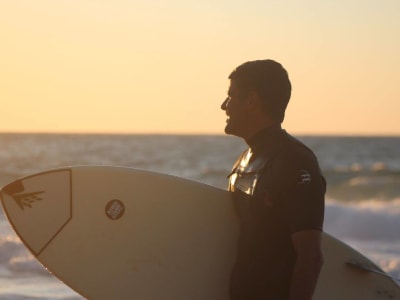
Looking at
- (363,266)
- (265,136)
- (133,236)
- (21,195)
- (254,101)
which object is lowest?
(363,266)

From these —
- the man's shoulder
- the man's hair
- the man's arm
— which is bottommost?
the man's arm

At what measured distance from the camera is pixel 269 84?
3.16 meters

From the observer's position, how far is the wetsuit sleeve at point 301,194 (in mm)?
2988

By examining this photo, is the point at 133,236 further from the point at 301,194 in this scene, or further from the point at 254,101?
the point at 301,194

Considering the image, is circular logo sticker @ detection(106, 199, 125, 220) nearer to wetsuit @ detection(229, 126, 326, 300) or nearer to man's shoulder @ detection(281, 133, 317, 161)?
wetsuit @ detection(229, 126, 326, 300)

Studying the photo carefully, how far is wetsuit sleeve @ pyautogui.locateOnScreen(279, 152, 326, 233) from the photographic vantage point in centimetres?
299

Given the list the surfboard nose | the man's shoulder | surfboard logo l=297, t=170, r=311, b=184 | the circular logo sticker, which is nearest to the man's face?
the man's shoulder

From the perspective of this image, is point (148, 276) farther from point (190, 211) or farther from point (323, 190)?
point (323, 190)

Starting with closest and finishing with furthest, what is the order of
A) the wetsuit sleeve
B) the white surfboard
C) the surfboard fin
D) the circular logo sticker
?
the wetsuit sleeve < the white surfboard < the circular logo sticker < the surfboard fin

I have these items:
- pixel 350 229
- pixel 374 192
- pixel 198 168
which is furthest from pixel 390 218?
Answer: pixel 198 168

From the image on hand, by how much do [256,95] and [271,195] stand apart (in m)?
0.37

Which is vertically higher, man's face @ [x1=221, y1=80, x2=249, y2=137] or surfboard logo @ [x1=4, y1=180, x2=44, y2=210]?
man's face @ [x1=221, y1=80, x2=249, y2=137]

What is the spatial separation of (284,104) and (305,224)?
17.6 inches

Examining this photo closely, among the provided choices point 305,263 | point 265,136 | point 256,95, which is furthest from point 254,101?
point 305,263
